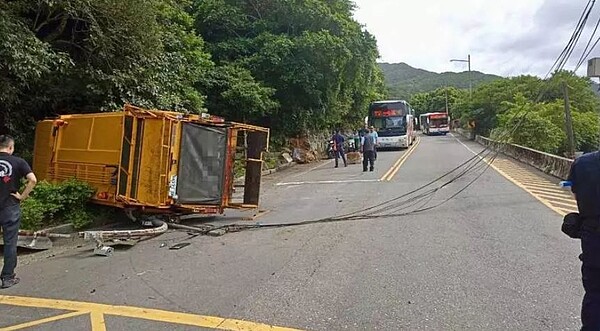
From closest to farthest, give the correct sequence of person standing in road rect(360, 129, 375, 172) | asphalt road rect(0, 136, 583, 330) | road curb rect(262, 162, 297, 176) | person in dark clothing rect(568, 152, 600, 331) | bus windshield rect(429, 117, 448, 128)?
person in dark clothing rect(568, 152, 600, 331) < asphalt road rect(0, 136, 583, 330) < person standing in road rect(360, 129, 375, 172) < road curb rect(262, 162, 297, 176) < bus windshield rect(429, 117, 448, 128)

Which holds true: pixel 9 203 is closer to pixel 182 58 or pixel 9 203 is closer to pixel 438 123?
pixel 182 58

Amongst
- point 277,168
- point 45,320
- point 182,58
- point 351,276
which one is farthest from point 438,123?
point 45,320

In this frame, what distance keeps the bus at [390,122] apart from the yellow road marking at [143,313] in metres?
31.0

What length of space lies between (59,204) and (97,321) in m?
4.66

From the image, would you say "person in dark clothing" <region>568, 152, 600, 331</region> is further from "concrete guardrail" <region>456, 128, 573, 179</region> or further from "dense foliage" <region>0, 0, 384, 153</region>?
"concrete guardrail" <region>456, 128, 573, 179</region>

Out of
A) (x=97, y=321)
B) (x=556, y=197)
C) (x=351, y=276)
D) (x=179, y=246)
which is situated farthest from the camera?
(x=556, y=197)

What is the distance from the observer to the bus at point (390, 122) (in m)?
34.8

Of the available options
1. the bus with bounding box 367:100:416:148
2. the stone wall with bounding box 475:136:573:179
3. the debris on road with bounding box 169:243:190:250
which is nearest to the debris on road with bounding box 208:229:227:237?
the debris on road with bounding box 169:243:190:250

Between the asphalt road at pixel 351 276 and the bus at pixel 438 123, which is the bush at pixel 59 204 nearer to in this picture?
the asphalt road at pixel 351 276

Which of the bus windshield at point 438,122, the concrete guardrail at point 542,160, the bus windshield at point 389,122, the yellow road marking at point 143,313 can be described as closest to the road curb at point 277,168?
the concrete guardrail at point 542,160

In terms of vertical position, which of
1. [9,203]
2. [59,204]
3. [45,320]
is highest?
[9,203]

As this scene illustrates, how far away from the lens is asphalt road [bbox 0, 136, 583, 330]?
181 inches

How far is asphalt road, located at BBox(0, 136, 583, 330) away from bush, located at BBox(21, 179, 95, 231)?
136 centimetres

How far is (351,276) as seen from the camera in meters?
5.84
